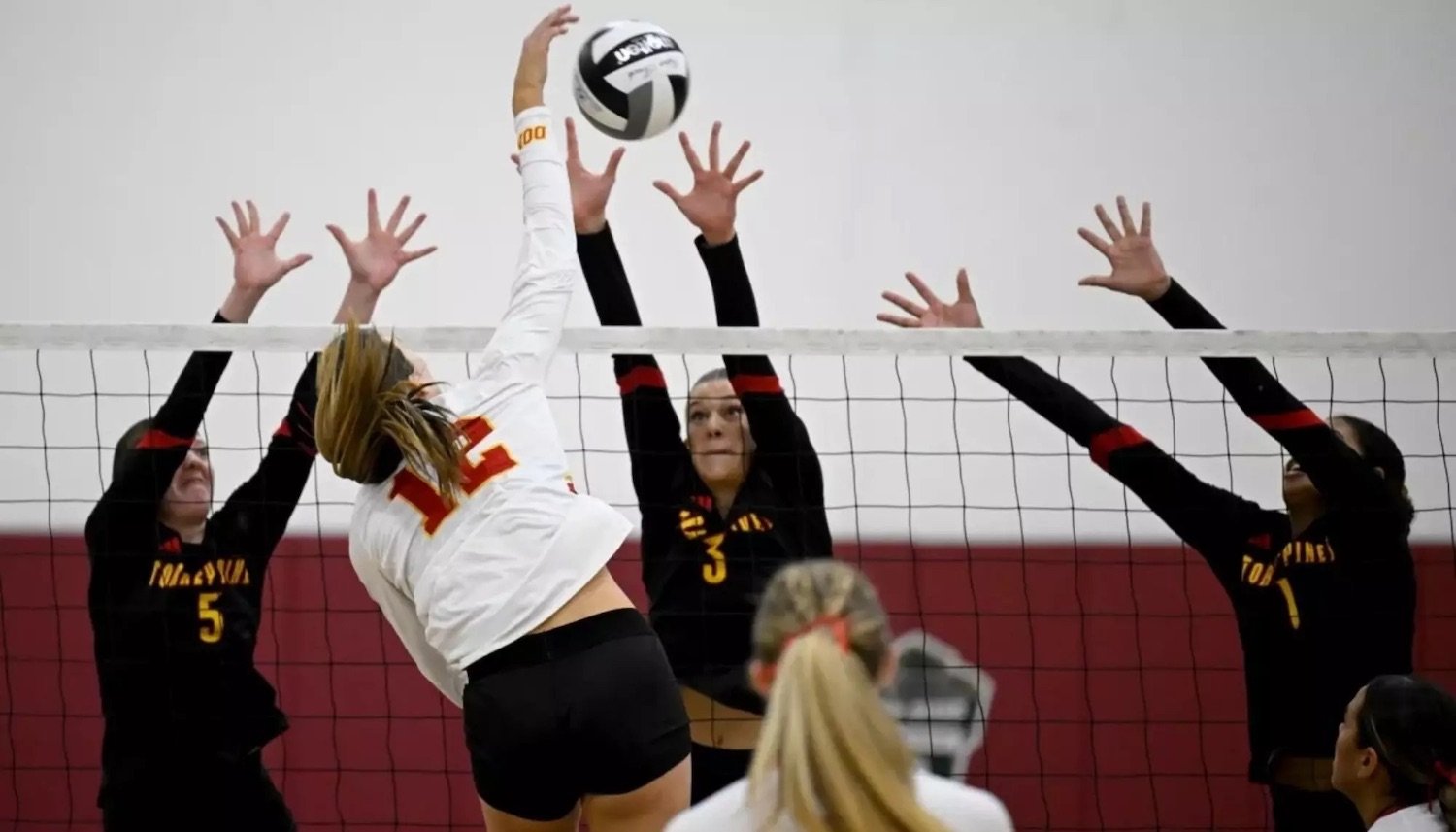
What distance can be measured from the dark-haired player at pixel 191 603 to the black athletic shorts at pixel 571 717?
4.81 feet

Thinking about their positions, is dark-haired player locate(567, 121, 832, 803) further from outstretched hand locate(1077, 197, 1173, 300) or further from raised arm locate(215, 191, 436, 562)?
outstretched hand locate(1077, 197, 1173, 300)

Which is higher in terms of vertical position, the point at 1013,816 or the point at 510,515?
the point at 510,515

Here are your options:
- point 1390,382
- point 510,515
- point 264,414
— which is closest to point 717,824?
point 510,515

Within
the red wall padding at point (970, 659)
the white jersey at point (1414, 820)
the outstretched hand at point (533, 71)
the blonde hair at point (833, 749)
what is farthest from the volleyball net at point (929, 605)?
the blonde hair at point (833, 749)

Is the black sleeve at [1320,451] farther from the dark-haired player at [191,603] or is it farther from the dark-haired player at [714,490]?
the dark-haired player at [191,603]

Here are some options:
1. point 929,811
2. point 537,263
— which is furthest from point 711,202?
point 929,811

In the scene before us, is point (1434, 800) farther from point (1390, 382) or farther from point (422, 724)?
point (422, 724)

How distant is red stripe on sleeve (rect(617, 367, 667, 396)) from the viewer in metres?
4.35

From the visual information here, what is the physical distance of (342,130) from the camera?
20.2 ft

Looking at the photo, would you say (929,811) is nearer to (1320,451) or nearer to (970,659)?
(1320,451)

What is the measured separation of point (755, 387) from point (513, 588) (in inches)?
59.9

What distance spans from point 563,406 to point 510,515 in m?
3.13

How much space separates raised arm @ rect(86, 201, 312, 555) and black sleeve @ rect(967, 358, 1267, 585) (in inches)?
82.4

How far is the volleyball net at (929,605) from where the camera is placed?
220 inches
